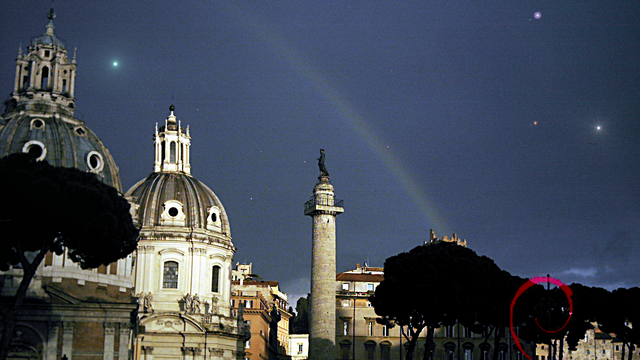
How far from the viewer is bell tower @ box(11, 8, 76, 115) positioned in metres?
70.4

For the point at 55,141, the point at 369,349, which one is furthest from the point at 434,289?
the point at 369,349

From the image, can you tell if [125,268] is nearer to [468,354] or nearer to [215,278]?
[215,278]

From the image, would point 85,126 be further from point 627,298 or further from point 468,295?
point 627,298

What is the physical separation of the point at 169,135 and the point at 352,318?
3204 cm

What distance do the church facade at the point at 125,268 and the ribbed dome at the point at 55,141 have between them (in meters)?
0.09

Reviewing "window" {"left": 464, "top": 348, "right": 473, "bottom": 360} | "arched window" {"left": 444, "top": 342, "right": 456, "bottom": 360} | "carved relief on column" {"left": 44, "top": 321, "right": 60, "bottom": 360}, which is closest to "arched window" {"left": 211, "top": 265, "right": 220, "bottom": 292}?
"arched window" {"left": 444, "top": 342, "right": 456, "bottom": 360}

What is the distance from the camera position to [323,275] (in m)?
93.6

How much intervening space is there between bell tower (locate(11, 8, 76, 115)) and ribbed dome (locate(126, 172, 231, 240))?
2015 cm

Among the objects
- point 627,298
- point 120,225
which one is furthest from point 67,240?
point 627,298

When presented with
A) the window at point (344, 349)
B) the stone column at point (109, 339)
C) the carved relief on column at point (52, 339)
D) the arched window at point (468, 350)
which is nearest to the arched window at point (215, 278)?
the window at point (344, 349)

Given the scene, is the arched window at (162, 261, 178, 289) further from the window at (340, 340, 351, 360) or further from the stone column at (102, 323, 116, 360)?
the window at (340, 340, 351, 360)

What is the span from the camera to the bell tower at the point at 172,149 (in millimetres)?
96562

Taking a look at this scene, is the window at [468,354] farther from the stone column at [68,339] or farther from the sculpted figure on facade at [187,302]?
the stone column at [68,339]

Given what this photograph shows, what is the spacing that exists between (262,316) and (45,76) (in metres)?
51.1
